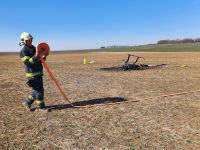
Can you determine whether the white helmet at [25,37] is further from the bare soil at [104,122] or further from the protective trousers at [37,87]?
the bare soil at [104,122]

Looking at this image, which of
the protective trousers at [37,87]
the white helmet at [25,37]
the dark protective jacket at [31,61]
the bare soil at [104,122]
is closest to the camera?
the bare soil at [104,122]

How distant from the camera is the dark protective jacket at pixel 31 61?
31.1ft

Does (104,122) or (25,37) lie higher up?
(25,37)

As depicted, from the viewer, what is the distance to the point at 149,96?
→ 12.5m

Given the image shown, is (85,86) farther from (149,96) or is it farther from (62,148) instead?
(62,148)

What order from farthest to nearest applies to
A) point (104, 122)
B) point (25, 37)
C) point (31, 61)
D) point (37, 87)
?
point (37, 87), point (25, 37), point (31, 61), point (104, 122)

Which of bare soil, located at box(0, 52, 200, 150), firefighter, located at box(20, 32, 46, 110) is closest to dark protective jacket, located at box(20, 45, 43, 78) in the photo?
firefighter, located at box(20, 32, 46, 110)

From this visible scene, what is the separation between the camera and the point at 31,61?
945 centimetres

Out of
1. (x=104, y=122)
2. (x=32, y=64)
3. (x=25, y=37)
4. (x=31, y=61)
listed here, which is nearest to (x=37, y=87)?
(x=32, y=64)

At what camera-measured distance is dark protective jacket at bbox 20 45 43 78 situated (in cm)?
948

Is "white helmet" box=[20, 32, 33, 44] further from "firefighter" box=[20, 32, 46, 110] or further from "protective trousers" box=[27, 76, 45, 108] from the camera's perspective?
"protective trousers" box=[27, 76, 45, 108]

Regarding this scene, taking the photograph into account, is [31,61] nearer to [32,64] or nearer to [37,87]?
[32,64]

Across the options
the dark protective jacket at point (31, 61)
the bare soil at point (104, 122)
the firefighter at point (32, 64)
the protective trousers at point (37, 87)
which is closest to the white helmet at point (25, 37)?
the firefighter at point (32, 64)

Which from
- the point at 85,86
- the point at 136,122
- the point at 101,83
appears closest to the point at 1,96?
the point at 85,86
